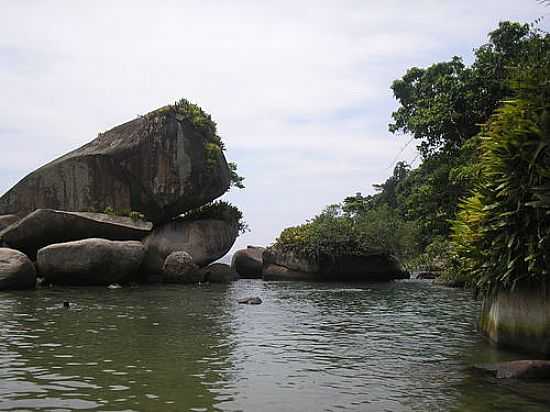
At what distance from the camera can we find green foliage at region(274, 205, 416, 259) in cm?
3591

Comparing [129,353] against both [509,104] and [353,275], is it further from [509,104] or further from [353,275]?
[353,275]

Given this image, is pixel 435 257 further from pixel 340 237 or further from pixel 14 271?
pixel 14 271

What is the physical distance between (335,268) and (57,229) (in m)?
15.1

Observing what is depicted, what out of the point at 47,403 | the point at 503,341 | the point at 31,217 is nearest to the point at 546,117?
the point at 503,341

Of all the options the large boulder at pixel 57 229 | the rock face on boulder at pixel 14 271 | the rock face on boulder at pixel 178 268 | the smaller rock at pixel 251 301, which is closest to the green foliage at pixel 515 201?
the smaller rock at pixel 251 301

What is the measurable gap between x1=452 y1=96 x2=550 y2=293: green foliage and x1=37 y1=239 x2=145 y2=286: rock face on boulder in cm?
1884

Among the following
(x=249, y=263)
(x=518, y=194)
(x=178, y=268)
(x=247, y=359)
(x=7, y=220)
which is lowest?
(x=247, y=359)

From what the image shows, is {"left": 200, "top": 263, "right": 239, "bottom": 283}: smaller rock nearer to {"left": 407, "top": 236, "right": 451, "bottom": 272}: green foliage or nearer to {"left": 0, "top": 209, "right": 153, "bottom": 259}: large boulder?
{"left": 0, "top": 209, "right": 153, "bottom": 259}: large boulder

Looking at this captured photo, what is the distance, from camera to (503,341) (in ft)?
37.3

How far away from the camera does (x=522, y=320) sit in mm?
10758

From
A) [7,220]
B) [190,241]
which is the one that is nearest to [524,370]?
[190,241]

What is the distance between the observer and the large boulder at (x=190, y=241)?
106 feet

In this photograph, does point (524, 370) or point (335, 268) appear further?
point (335, 268)

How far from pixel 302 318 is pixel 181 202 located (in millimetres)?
18410
